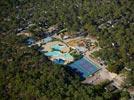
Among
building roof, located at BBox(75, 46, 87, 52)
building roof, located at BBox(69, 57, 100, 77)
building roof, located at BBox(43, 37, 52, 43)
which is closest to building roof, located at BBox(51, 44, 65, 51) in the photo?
building roof, located at BBox(43, 37, 52, 43)

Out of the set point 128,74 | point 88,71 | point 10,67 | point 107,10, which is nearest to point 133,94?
point 128,74

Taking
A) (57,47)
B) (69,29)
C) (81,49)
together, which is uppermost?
(69,29)

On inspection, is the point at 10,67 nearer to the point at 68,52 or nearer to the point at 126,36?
the point at 68,52

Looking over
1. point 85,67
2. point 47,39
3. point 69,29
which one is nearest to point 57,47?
point 47,39

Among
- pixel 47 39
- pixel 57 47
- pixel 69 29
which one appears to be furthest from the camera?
pixel 69 29

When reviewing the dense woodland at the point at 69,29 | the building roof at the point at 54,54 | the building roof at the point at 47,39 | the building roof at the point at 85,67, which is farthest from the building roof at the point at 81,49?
the building roof at the point at 47,39

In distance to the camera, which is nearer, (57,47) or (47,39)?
(57,47)

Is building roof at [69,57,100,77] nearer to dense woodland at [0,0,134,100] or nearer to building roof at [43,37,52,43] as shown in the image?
dense woodland at [0,0,134,100]

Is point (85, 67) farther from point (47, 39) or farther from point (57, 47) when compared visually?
point (47, 39)

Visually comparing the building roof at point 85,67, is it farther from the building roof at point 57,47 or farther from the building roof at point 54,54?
the building roof at point 57,47
